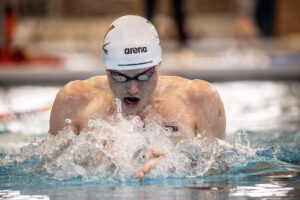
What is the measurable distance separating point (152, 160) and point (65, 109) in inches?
24.8

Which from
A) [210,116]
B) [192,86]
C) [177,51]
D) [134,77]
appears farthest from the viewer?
[177,51]

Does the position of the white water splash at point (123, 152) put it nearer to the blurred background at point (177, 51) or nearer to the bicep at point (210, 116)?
the bicep at point (210, 116)

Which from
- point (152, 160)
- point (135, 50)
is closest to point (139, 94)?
point (135, 50)

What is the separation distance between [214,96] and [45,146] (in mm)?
918

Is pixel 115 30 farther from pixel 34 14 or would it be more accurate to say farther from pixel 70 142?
pixel 34 14

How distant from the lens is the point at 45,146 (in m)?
2.88

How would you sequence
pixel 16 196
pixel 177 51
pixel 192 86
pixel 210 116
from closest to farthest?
pixel 16 196 < pixel 210 116 < pixel 192 86 < pixel 177 51

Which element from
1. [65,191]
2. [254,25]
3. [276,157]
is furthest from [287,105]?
[254,25]

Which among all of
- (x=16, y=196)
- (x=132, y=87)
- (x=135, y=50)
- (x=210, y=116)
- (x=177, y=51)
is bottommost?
(x=16, y=196)

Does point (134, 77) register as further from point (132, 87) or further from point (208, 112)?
point (208, 112)

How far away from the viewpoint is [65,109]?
9.61ft

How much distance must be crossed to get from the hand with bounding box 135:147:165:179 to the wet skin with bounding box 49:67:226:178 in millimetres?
211

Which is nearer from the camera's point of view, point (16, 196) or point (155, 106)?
point (16, 196)

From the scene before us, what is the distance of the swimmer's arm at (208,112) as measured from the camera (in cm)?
288
